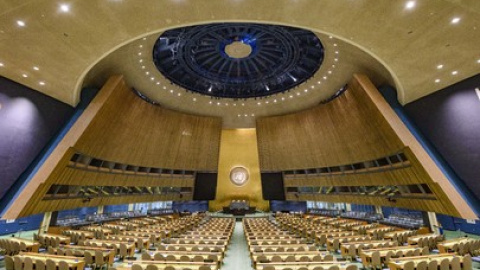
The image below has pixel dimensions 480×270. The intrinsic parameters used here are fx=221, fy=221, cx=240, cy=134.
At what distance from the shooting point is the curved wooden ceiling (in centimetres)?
823

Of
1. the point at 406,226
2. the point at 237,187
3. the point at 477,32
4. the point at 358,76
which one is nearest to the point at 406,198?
the point at 406,226

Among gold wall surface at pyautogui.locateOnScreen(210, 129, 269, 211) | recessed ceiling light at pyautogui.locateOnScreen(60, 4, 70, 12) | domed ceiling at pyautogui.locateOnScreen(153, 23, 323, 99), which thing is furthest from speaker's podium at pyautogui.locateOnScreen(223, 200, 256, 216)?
recessed ceiling light at pyautogui.locateOnScreen(60, 4, 70, 12)

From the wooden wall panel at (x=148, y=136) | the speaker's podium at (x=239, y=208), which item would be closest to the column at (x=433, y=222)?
the speaker's podium at (x=239, y=208)

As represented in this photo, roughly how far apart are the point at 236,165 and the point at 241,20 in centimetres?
2368

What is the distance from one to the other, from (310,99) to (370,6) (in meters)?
14.5

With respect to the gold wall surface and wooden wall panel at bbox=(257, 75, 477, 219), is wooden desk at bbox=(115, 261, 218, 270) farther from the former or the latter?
the gold wall surface

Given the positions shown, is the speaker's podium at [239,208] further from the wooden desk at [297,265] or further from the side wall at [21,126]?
the wooden desk at [297,265]

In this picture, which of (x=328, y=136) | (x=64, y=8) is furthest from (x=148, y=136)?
(x=328, y=136)

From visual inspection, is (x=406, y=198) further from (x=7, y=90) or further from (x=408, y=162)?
(x=7, y=90)

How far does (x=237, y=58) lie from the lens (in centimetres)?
2052

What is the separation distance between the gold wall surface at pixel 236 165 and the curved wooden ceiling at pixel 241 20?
20106 mm

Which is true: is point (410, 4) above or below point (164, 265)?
above

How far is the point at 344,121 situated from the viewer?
62.1 feet

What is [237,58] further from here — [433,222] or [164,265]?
[433,222]
